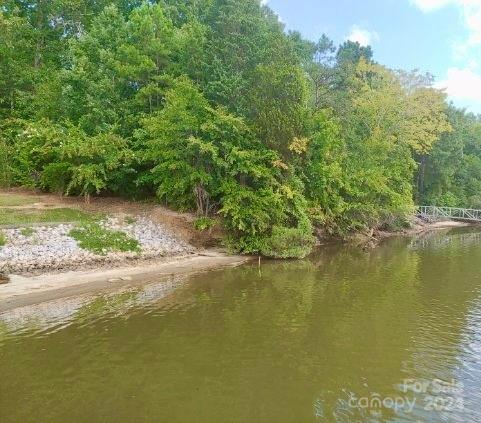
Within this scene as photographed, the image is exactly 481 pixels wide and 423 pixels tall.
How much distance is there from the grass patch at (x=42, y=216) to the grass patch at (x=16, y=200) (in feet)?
6.88

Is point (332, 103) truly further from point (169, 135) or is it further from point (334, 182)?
point (169, 135)

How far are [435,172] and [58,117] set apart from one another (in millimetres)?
Result: 44345

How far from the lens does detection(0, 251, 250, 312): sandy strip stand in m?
14.1

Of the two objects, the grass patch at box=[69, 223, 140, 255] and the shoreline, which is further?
the grass patch at box=[69, 223, 140, 255]

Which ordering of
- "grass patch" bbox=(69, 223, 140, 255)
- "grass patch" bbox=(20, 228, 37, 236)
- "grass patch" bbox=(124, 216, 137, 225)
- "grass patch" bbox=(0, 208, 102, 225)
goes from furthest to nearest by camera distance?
"grass patch" bbox=(124, 216, 137, 225) < "grass patch" bbox=(0, 208, 102, 225) < "grass patch" bbox=(69, 223, 140, 255) < "grass patch" bbox=(20, 228, 37, 236)

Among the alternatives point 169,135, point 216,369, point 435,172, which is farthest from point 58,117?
point 435,172

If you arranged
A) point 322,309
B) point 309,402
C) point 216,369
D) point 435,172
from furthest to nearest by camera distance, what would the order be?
point 435,172 → point 322,309 → point 216,369 → point 309,402

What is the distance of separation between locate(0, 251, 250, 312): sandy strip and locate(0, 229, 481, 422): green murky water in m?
0.85

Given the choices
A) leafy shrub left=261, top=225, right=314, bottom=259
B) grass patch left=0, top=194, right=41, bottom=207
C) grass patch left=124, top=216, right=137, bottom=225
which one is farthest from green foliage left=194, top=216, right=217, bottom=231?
grass patch left=0, top=194, right=41, bottom=207

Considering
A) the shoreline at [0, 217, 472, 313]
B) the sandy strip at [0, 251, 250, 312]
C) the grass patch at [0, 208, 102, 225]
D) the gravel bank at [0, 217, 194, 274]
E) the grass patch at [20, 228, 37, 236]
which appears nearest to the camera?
the sandy strip at [0, 251, 250, 312]

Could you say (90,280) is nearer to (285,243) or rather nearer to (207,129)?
(207,129)

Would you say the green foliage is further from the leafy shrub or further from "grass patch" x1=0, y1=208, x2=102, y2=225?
"grass patch" x1=0, y1=208, x2=102, y2=225

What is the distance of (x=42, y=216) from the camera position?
20.2m

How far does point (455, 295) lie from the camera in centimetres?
1628
